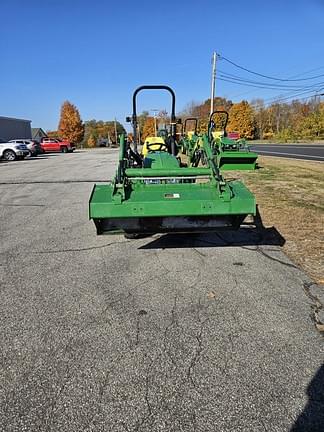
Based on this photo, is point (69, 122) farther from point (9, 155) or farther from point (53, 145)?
point (9, 155)

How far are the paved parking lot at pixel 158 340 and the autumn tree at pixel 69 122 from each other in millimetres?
60681

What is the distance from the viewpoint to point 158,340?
2.55 m

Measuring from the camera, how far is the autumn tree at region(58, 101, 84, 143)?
6062 centimetres

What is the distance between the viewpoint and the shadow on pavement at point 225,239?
4621mm

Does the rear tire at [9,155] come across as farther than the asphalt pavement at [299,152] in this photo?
Yes

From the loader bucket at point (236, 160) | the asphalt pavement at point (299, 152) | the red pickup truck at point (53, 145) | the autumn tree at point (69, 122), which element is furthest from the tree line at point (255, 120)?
the loader bucket at point (236, 160)

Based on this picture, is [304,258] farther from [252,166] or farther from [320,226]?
[252,166]

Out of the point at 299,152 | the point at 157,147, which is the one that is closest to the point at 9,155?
the point at 157,147

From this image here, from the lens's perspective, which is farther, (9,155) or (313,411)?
(9,155)

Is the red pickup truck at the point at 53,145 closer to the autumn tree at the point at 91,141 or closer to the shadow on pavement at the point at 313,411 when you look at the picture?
the shadow on pavement at the point at 313,411

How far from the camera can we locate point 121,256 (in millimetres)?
4258

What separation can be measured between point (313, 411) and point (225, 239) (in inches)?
121

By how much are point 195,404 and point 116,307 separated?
126cm

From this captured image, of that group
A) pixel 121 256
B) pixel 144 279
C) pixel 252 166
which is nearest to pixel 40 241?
pixel 121 256
